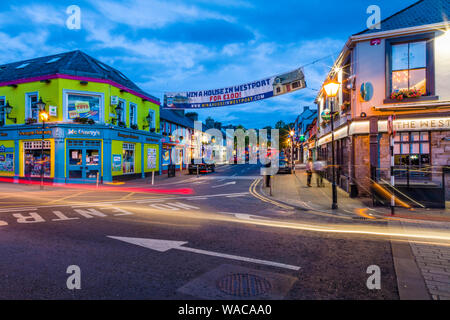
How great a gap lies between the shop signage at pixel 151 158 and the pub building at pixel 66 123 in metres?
3.79

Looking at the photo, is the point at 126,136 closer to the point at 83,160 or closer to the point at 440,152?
the point at 83,160

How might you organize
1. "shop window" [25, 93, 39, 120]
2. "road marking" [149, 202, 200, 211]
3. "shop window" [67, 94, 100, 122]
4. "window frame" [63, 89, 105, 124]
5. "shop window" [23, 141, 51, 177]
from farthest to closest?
"shop window" [25, 93, 39, 120]
"shop window" [23, 141, 51, 177]
"shop window" [67, 94, 100, 122]
"window frame" [63, 89, 105, 124]
"road marking" [149, 202, 200, 211]

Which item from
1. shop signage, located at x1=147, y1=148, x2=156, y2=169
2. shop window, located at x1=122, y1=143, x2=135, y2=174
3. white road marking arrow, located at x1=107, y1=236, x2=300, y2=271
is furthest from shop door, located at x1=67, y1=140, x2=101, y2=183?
white road marking arrow, located at x1=107, y1=236, x2=300, y2=271

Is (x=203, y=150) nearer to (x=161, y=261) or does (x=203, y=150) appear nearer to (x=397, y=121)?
(x=397, y=121)

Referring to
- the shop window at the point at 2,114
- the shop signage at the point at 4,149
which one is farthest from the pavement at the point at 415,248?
the shop window at the point at 2,114

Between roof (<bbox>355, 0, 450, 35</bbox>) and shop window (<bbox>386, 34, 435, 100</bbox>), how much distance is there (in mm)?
830

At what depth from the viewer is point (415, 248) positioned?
5660mm

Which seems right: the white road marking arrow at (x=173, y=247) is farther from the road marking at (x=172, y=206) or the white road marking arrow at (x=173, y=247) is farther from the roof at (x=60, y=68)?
the roof at (x=60, y=68)

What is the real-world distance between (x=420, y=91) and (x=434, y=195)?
542 centimetres

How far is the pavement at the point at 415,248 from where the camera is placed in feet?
12.9

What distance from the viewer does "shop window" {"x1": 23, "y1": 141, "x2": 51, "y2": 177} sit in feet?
67.1

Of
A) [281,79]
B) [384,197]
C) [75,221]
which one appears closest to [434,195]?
[384,197]

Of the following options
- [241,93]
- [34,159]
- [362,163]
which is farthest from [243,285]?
[34,159]

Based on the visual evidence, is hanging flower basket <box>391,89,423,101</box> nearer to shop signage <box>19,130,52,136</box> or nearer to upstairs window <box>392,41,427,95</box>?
upstairs window <box>392,41,427,95</box>
